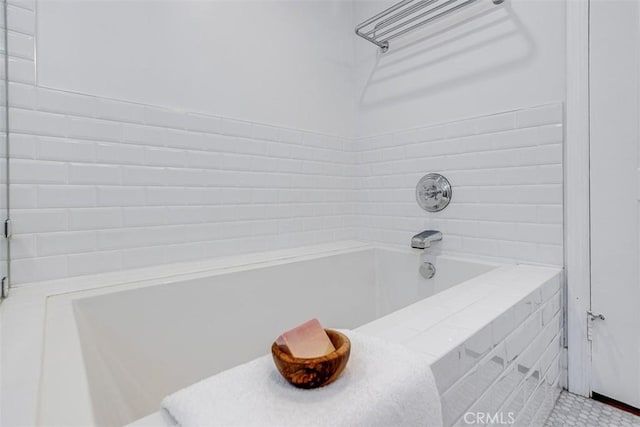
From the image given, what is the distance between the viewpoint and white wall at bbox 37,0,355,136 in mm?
1088

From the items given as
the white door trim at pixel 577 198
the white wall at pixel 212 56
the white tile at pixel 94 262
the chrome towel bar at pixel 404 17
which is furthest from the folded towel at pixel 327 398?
the chrome towel bar at pixel 404 17

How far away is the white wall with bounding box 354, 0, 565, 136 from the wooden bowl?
134cm

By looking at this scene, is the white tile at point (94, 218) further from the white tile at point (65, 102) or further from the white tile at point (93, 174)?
the white tile at point (65, 102)

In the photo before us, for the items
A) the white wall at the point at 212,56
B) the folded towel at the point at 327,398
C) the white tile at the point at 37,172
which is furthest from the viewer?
the white wall at the point at 212,56

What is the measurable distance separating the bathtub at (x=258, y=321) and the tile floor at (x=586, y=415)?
2.9 inches

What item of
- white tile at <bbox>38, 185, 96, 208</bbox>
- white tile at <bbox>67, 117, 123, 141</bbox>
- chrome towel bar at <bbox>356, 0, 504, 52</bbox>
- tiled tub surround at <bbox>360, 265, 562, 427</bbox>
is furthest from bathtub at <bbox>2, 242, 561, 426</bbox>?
chrome towel bar at <bbox>356, 0, 504, 52</bbox>

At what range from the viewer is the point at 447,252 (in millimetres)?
1545

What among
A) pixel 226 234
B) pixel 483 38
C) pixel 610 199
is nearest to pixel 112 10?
pixel 226 234

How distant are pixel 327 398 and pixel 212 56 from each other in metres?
1.41

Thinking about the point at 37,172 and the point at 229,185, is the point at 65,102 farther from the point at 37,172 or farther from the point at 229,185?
the point at 229,185

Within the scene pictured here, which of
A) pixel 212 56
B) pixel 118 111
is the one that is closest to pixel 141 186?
pixel 118 111

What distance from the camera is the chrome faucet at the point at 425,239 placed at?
4.82 feet

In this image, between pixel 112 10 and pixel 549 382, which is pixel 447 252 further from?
pixel 112 10

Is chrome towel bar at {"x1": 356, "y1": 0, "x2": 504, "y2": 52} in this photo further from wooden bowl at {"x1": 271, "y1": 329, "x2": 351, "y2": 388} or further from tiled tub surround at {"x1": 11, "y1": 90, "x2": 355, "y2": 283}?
wooden bowl at {"x1": 271, "y1": 329, "x2": 351, "y2": 388}
